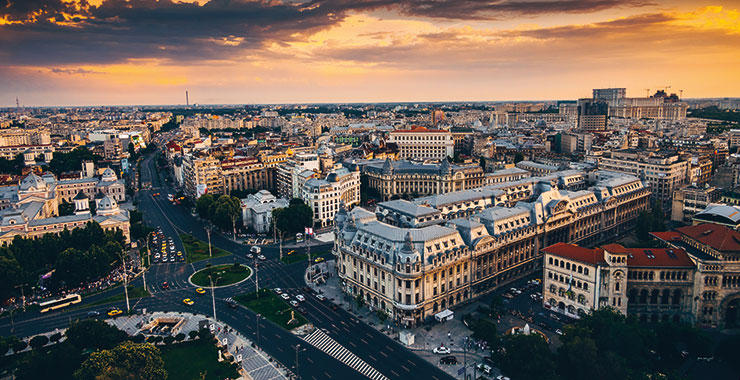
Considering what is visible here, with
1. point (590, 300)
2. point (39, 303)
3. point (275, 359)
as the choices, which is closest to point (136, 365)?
point (275, 359)

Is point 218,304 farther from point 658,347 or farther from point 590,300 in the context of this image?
point 658,347

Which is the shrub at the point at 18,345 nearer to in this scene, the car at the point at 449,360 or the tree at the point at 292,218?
the tree at the point at 292,218

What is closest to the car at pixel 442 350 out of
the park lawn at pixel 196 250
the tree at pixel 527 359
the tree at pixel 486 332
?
the tree at pixel 486 332

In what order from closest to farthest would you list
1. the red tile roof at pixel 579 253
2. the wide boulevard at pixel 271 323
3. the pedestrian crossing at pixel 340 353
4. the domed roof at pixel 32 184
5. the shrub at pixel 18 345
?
1. the pedestrian crossing at pixel 340 353
2. the wide boulevard at pixel 271 323
3. the shrub at pixel 18 345
4. the red tile roof at pixel 579 253
5. the domed roof at pixel 32 184

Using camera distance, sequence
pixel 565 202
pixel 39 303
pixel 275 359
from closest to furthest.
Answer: pixel 275 359 < pixel 39 303 < pixel 565 202

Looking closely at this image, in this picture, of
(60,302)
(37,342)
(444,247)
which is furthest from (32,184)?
(444,247)

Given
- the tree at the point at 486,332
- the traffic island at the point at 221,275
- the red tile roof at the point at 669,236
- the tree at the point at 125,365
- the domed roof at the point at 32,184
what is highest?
the domed roof at the point at 32,184
